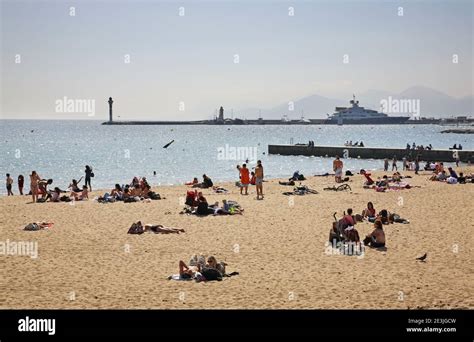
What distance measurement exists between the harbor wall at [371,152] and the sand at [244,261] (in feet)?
100

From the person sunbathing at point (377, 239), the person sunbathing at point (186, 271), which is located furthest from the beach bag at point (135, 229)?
the person sunbathing at point (377, 239)

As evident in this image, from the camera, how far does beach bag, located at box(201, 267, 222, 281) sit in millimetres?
11031

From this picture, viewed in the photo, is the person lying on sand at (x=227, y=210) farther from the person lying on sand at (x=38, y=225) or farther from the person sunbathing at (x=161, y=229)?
the person lying on sand at (x=38, y=225)

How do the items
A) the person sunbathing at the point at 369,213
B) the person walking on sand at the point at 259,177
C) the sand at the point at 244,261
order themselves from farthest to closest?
1. the person walking on sand at the point at 259,177
2. the person sunbathing at the point at 369,213
3. the sand at the point at 244,261

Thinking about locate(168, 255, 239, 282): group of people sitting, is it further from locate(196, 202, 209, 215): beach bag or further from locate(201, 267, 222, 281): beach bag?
locate(196, 202, 209, 215): beach bag

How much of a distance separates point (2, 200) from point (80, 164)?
42263 millimetres

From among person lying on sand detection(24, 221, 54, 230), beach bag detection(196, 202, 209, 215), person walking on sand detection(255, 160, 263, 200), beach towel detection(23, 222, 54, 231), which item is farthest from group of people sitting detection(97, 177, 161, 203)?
beach towel detection(23, 222, 54, 231)

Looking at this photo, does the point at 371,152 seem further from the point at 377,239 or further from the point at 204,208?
the point at 377,239

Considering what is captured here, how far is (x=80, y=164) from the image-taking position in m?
67.0

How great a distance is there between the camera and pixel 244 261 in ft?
41.3

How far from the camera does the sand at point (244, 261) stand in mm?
9703

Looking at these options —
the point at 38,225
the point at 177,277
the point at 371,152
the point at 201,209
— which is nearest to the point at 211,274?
the point at 177,277
